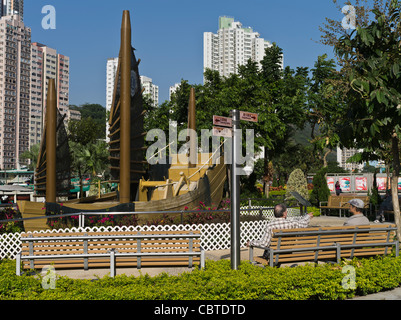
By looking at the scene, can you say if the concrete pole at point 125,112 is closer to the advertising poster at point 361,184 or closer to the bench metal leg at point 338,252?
the bench metal leg at point 338,252

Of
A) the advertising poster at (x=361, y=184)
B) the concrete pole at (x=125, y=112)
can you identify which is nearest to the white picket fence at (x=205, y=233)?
the concrete pole at (x=125, y=112)

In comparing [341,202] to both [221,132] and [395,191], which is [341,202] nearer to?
[395,191]

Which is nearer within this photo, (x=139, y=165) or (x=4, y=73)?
(x=139, y=165)

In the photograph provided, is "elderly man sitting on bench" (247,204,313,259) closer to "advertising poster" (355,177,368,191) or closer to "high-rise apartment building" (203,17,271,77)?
"advertising poster" (355,177,368,191)

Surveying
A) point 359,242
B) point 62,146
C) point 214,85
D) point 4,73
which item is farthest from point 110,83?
point 359,242

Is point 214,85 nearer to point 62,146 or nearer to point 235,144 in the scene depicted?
point 62,146

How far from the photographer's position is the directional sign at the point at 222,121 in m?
6.82

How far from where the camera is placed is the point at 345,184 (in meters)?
37.1

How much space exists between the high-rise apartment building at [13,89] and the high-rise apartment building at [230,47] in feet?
260

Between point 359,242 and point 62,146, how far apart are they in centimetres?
1326

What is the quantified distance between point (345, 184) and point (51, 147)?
2875 centimetres

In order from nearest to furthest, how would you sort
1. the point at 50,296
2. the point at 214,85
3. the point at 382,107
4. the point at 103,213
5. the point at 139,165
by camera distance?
the point at 50,296 < the point at 382,107 < the point at 103,213 < the point at 139,165 < the point at 214,85

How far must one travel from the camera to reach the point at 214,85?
33.9 meters

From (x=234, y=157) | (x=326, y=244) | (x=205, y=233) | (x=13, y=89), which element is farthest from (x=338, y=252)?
(x=13, y=89)
